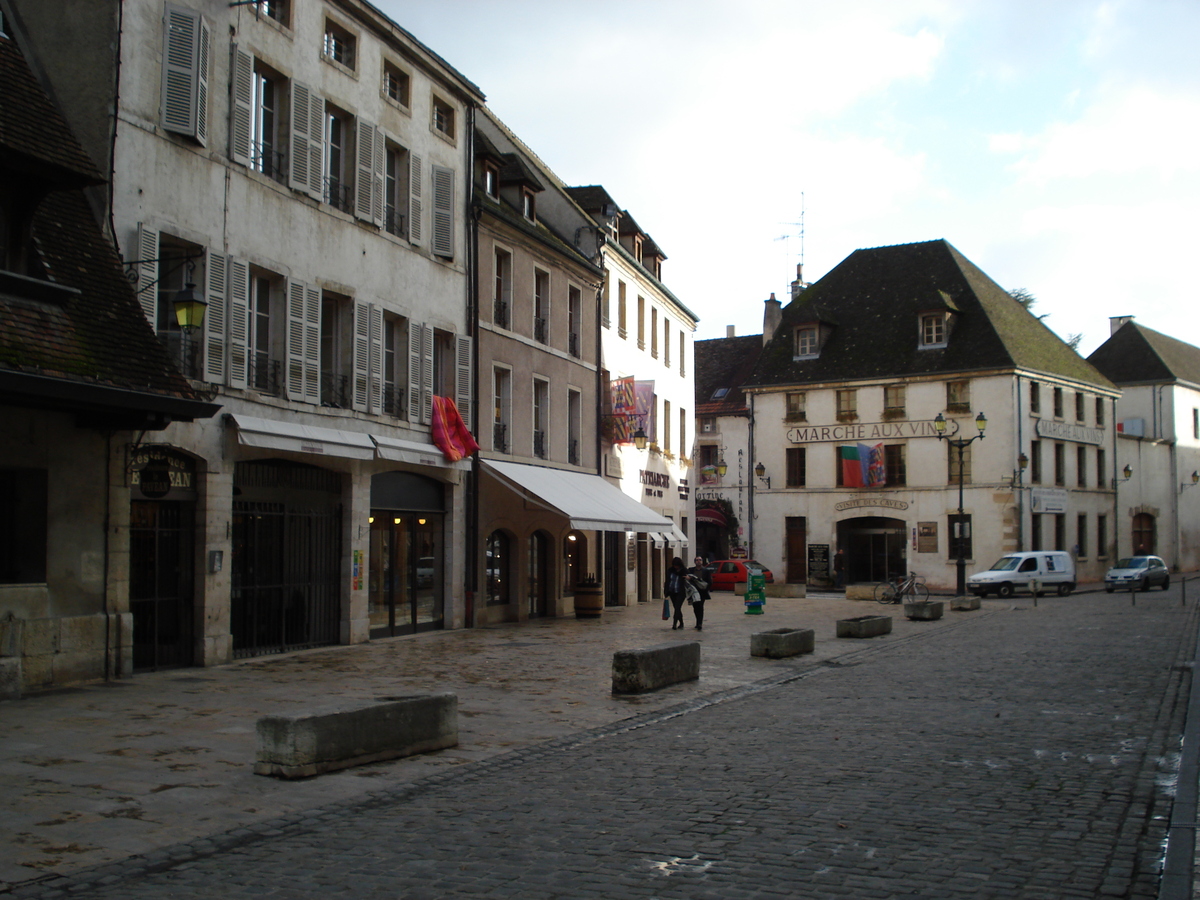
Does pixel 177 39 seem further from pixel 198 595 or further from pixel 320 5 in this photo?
pixel 198 595

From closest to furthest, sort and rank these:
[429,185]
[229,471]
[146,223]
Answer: [146,223], [229,471], [429,185]

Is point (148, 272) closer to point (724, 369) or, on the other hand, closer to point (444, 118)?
point (444, 118)

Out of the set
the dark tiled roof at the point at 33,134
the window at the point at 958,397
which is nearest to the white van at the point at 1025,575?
the window at the point at 958,397

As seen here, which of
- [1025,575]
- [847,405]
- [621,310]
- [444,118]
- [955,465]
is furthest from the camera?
[847,405]

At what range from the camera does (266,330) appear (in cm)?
1898

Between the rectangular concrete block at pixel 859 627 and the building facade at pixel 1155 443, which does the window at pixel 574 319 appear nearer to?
the rectangular concrete block at pixel 859 627

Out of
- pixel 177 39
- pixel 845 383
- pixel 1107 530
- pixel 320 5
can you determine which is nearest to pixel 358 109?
pixel 320 5

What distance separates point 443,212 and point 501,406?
498cm

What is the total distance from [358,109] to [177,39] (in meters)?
4.82

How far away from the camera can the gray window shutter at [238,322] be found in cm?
1748

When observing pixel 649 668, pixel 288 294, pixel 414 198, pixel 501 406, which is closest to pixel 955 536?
pixel 501 406

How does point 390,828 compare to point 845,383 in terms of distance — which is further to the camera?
point 845,383

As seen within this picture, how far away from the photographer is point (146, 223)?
15938 mm

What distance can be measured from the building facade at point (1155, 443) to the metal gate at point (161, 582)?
164ft
